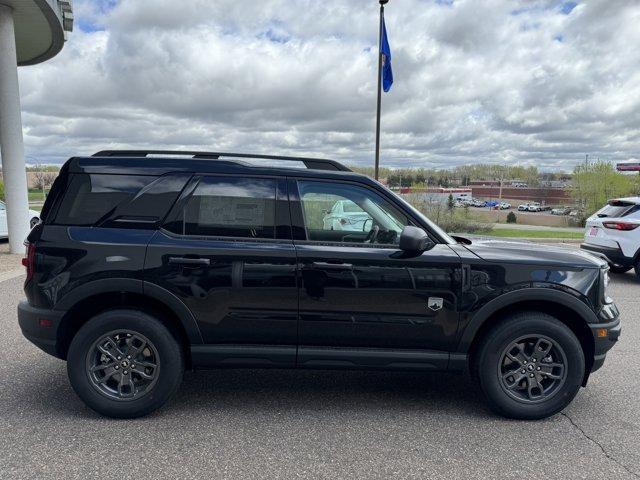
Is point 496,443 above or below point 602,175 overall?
below

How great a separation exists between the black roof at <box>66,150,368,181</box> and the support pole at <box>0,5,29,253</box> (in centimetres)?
984

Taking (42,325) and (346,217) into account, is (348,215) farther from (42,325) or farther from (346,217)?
(42,325)

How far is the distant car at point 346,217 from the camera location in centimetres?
363

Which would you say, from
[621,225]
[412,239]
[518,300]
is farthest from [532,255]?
[621,225]

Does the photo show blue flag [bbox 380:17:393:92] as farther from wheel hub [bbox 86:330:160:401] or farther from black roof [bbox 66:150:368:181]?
wheel hub [bbox 86:330:160:401]

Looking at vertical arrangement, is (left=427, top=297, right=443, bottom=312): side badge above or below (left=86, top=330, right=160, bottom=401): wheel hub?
above

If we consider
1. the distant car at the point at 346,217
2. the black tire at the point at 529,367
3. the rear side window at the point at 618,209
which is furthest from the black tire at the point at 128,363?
the rear side window at the point at 618,209

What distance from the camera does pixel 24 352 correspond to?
480 cm

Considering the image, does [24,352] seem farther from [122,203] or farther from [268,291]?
[268,291]

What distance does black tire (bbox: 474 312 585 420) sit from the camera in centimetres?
346

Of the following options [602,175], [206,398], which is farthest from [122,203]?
[602,175]

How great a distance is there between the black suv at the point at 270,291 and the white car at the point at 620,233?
A: 6281 millimetres

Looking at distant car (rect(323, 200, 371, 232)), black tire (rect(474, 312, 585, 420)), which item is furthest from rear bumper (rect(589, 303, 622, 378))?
distant car (rect(323, 200, 371, 232))

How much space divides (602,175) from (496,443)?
143ft
